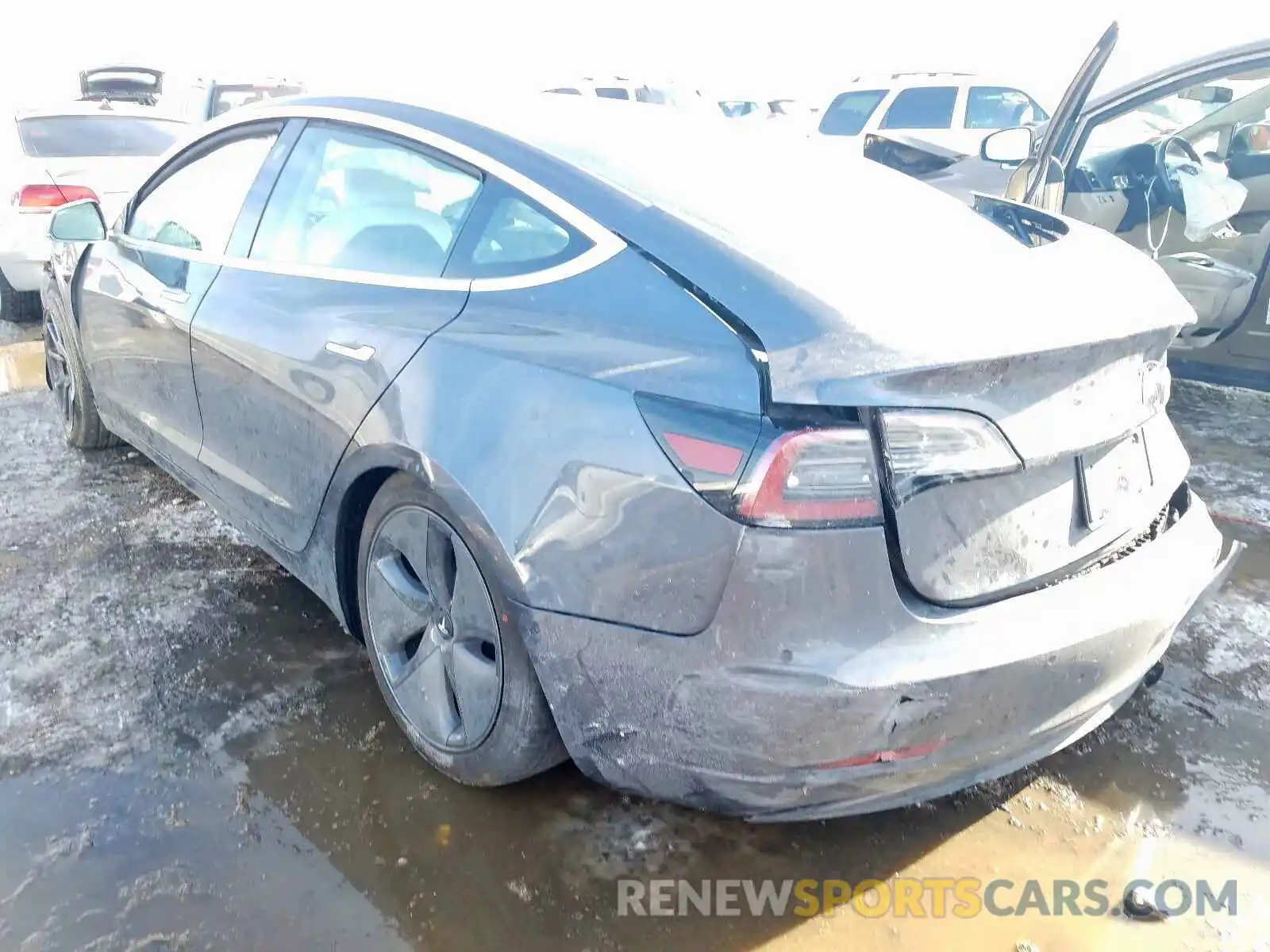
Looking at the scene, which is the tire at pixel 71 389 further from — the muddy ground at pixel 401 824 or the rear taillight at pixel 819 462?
the rear taillight at pixel 819 462

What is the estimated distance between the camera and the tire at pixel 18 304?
7.39 metres

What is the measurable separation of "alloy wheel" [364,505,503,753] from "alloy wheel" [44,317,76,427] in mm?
2650

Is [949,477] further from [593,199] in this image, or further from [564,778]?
[564,778]

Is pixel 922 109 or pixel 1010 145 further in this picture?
pixel 922 109

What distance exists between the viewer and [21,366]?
6324 mm

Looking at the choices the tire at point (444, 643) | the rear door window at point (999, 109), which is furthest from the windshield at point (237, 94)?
the tire at point (444, 643)

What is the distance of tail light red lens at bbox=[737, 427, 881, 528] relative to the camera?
1690 mm

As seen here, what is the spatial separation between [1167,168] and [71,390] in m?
5.39

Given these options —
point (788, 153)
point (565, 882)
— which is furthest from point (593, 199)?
point (565, 882)

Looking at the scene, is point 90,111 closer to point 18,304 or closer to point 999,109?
point 18,304

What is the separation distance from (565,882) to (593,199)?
1.44 metres

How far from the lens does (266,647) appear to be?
302cm

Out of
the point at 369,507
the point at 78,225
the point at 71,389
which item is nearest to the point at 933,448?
the point at 369,507

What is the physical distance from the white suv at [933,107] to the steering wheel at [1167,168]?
593cm
